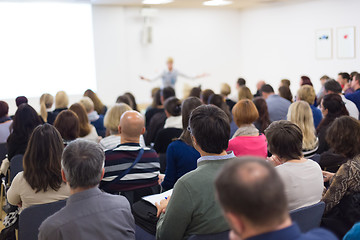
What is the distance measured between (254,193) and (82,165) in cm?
112

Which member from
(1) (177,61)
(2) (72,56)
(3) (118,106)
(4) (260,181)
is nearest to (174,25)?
(1) (177,61)

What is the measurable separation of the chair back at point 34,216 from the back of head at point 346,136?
6.25 ft

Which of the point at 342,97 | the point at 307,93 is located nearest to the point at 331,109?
the point at 307,93

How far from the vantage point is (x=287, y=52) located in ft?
37.3

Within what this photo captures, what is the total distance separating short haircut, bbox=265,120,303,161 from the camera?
7.97ft

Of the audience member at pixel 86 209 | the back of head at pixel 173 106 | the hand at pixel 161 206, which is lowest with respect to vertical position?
the hand at pixel 161 206

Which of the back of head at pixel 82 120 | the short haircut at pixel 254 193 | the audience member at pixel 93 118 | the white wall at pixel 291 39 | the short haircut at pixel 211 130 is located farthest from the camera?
the white wall at pixel 291 39

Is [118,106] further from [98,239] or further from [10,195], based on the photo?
[98,239]

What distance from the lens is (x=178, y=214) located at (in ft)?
6.21

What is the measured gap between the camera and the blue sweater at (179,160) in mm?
2932

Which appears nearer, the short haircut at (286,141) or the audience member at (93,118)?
the short haircut at (286,141)

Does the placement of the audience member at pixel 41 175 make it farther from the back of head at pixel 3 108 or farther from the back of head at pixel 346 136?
the back of head at pixel 3 108

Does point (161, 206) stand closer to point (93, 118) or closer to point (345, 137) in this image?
point (345, 137)

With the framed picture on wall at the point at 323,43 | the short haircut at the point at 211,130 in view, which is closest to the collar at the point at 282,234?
the short haircut at the point at 211,130
